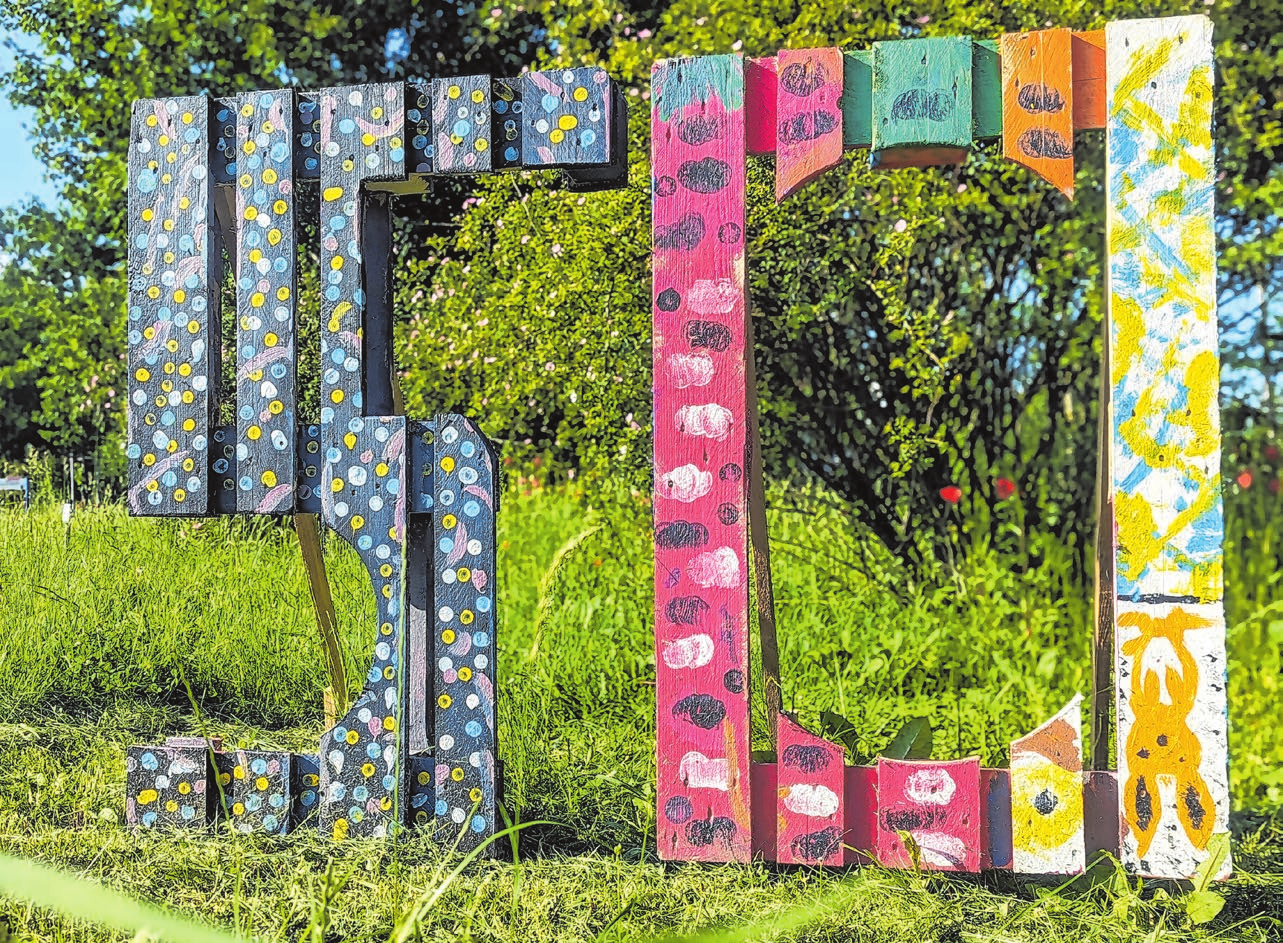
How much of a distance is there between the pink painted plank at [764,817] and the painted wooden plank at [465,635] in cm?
53

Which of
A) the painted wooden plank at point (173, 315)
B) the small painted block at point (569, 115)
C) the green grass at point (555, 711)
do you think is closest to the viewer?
the green grass at point (555, 711)

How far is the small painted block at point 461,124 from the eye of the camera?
225 cm

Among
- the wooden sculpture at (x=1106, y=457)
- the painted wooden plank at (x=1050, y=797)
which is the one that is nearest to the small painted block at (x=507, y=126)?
the wooden sculpture at (x=1106, y=457)

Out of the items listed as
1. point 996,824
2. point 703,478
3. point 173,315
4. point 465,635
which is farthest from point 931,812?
point 173,315

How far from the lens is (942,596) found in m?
3.98

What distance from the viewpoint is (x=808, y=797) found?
6.92ft

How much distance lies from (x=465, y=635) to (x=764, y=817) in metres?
0.70

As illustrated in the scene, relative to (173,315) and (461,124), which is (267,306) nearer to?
(173,315)

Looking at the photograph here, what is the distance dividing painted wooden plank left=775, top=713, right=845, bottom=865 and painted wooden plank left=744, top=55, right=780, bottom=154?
1145 mm

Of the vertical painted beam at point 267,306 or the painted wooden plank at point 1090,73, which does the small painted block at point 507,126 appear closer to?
the vertical painted beam at point 267,306

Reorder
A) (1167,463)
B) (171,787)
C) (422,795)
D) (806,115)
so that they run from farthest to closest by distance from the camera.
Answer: (171,787) → (422,795) → (806,115) → (1167,463)

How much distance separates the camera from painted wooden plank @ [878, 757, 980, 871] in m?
2.05

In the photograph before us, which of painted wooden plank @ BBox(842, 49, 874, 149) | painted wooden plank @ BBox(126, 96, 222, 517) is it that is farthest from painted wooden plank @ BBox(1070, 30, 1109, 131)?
painted wooden plank @ BBox(126, 96, 222, 517)

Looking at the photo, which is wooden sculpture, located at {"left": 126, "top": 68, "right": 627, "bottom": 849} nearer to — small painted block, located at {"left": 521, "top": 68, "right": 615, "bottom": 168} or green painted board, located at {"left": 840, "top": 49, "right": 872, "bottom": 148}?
small painted block, located at {"left": 521, "top": 68, "right": 615, "bottom": 168}
